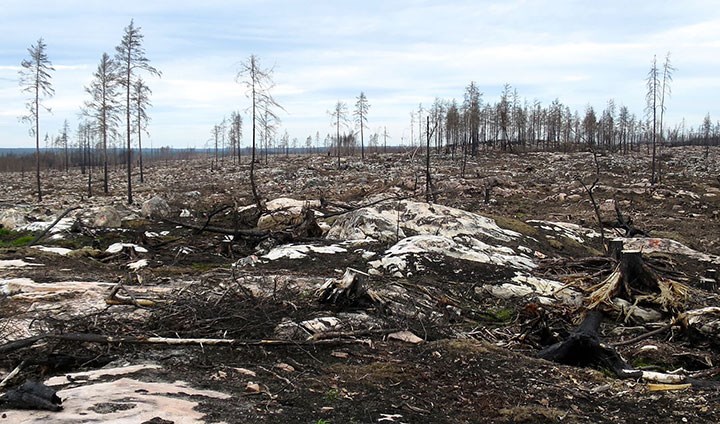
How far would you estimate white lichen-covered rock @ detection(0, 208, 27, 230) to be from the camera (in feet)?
50.2

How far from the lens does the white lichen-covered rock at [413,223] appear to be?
35.7ft

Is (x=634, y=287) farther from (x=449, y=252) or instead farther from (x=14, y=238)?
(x=14, y=238)

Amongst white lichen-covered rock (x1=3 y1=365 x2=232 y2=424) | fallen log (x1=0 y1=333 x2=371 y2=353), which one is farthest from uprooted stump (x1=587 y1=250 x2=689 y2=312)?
white lichen-covered rock (x1=3 y1=365 x2=232 y2=424)

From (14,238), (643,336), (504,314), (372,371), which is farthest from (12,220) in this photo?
(643,336)

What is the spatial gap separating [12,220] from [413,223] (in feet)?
38.6

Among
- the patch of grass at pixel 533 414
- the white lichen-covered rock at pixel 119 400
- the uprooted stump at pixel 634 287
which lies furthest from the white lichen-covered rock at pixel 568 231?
the white lichen-covered rock at pixel 119 400

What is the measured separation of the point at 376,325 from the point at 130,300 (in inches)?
110

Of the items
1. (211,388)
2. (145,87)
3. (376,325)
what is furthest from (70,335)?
(145,87)

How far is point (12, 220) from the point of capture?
15.5 meters

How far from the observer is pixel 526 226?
1212 cm

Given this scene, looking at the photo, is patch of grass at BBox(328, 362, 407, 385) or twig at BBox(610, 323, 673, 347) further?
twig at BBox(610, 323, 673, 347)

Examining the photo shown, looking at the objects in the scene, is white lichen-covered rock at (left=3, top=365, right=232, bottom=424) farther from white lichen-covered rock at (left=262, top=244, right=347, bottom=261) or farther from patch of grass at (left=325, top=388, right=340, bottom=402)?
white lichen-covered rock at (left=262, top=244, right=347, bottom=261)

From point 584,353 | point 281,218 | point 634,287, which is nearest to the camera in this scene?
point 584,353

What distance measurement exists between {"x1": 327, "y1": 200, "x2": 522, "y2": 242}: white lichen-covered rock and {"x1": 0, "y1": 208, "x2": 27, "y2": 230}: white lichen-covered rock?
382 inches
